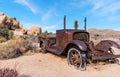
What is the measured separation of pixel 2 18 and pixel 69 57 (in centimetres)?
2839

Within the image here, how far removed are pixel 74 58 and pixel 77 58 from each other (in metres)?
0.21

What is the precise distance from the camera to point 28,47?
11031 millimetres

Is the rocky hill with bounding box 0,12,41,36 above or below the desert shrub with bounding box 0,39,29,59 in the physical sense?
above

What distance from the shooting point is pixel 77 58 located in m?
6.83

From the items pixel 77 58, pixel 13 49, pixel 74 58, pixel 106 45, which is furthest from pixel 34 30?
pixel 77 58

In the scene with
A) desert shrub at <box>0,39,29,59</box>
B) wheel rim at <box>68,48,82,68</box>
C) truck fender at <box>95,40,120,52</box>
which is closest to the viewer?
wheel rim at <box>68,48,82,68</box>

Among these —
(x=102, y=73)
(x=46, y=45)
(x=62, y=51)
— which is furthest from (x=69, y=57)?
(x=46, y=45)

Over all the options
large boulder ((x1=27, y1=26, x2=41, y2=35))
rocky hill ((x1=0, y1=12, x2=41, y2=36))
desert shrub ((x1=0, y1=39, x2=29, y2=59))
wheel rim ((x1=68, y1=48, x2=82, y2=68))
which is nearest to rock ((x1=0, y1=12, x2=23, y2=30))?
rocky hill ((x1=0, y1=12, x2=41, y2=36))

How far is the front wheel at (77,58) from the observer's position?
21.1 feet

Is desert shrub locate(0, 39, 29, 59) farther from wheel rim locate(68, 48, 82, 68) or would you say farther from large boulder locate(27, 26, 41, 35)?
large boulder locate(27, 26, 41, 35)

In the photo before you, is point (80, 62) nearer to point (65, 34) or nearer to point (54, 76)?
point (54, 76)

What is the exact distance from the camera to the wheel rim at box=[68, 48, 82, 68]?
22.2 feet

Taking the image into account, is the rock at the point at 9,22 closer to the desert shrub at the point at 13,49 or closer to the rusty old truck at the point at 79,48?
the desert shrub at the point at 13,49

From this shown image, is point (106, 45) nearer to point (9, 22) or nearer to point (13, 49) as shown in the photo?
point (13, 49)
